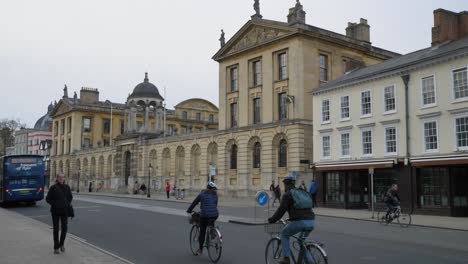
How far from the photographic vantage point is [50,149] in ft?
315

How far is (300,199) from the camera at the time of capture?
835cm

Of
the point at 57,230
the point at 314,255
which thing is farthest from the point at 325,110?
the point at 314,255

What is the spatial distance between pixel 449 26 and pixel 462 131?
979 cm

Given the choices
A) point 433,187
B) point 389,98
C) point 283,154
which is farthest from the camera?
point 283,154

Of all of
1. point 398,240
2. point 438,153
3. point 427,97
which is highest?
point 427,97

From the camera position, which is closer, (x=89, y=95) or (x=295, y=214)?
(x=295, y=214)

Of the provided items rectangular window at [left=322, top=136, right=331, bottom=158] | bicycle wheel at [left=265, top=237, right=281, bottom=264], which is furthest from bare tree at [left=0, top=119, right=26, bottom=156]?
bicycle wheel at [left=265, top=237, right=281, bottom=264]

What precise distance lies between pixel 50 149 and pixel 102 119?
51.1 feet

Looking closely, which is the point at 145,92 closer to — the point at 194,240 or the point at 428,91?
the point at 428,91

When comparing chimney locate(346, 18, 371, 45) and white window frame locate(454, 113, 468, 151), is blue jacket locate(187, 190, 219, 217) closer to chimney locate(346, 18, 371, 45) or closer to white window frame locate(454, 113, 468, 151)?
white window frame locate(454, 113, 468, 151)

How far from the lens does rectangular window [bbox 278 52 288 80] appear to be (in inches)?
1699

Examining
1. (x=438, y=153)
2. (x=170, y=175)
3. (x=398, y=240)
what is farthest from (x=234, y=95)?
(x=398, y=240)

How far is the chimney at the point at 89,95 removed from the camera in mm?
89875

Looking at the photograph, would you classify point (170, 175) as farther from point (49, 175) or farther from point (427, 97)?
point (49, 175)
